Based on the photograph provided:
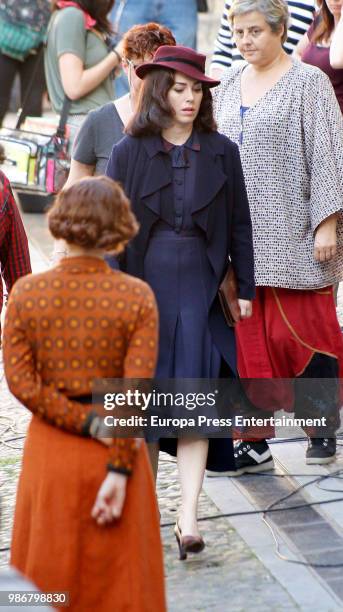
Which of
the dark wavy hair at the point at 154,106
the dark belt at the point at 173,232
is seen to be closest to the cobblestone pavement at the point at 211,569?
the dark belt at the point at 173,232

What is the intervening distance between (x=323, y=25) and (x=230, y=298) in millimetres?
1929

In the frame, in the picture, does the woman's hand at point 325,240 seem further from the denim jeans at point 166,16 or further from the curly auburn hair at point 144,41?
the denim jeans at point 166,16

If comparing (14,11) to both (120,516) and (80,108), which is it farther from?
(120,516)

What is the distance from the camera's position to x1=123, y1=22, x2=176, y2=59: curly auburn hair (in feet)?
16.8

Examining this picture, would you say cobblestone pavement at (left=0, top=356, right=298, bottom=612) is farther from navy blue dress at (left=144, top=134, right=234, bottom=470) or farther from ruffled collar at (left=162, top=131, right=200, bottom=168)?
ruffled collar at (left=162, top=131, right=200, bottom=168)

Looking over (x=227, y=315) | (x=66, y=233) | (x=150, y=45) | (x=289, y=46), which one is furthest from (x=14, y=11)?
(x=66, y=233)

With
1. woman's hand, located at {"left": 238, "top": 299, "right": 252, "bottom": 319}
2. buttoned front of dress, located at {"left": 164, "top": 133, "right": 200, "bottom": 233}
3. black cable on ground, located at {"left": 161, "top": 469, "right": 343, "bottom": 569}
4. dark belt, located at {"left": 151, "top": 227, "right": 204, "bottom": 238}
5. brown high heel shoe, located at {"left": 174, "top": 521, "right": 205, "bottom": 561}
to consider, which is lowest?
black cable on ground, located at {"left": 161, "top": 469, "right": 343, "bottom": 569}

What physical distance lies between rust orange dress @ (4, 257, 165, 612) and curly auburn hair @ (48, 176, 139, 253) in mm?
83

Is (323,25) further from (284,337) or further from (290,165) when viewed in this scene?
(284,337)

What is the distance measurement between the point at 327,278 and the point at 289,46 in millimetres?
1772

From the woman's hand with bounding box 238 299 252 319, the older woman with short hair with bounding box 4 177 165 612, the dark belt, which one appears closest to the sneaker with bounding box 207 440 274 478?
the woman's hand with bounding box 238 299 252 319

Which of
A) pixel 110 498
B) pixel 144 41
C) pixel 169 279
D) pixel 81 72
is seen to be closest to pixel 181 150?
pixel 169 279

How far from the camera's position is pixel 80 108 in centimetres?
740

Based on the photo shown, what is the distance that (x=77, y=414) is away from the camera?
3.31 m
